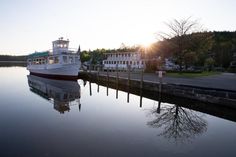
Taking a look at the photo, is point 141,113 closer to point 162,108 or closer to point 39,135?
point 162,108

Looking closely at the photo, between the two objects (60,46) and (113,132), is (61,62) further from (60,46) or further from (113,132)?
(113,132)

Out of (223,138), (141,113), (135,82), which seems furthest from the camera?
(135,82)

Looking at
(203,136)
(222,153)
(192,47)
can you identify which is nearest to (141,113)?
(203,136)

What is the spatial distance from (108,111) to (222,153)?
359 inches

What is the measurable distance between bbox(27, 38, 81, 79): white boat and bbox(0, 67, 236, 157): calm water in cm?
1951

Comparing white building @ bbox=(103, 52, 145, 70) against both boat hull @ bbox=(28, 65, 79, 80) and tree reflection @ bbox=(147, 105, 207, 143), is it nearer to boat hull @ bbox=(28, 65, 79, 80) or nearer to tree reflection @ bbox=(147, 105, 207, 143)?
boat hull @ bbox=(28, 65, 79, 80)

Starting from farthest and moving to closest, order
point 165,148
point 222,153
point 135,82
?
1. point 135,82
2. point 165,148
3. point 222,153

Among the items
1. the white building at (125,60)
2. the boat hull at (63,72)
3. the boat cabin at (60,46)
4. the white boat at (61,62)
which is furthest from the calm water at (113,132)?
the white building at (125,60)

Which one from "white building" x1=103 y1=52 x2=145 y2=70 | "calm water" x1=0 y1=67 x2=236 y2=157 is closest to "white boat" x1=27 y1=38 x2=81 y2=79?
"white building" x1=103 y1=52 x2=145 y2=70

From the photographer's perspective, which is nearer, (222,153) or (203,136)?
(222,153)

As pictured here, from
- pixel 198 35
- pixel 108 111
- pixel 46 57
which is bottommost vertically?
pixel 108 111

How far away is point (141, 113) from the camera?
50.8 feet

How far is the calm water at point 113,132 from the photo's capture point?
28.3 feet

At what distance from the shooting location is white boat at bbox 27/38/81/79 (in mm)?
36688
